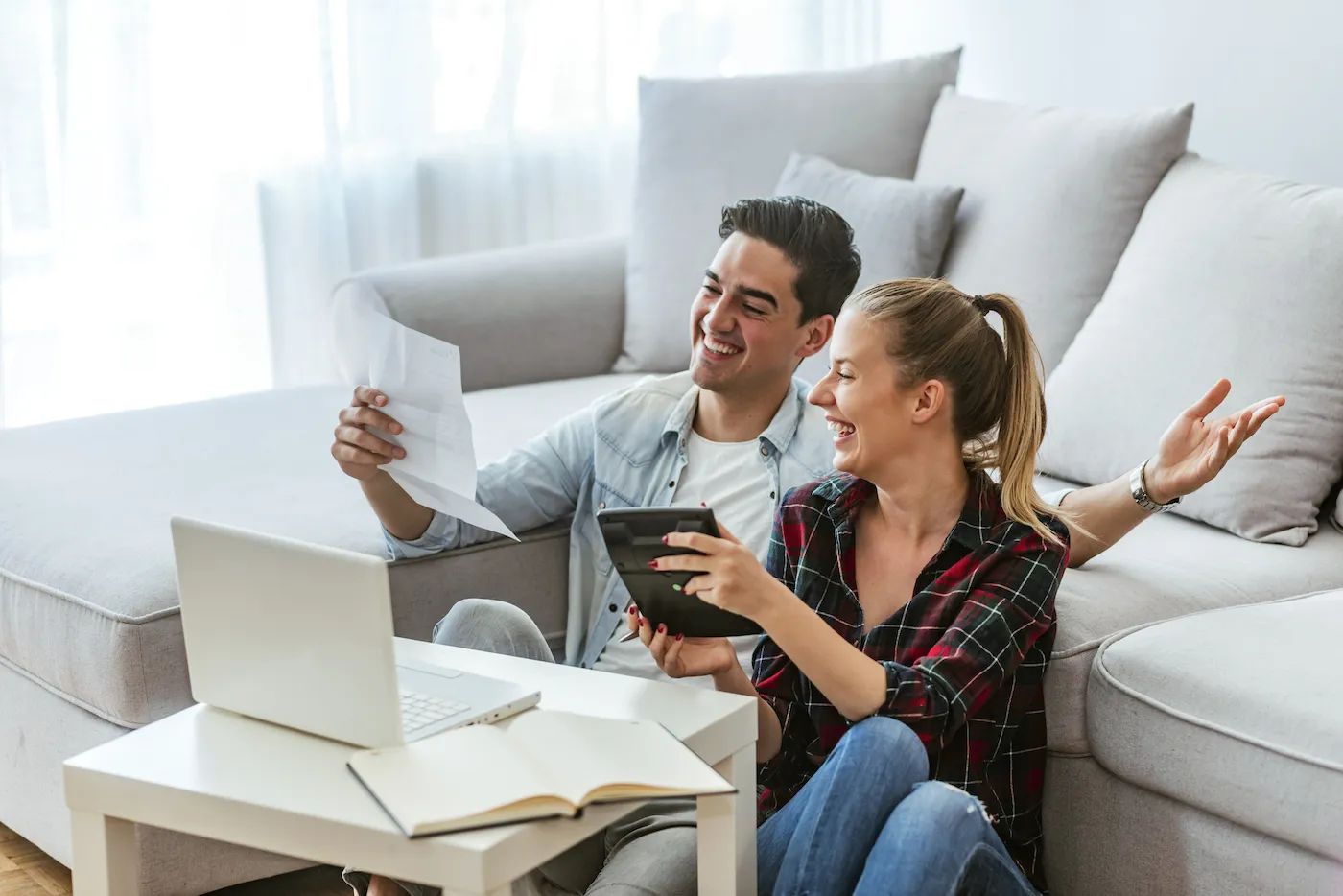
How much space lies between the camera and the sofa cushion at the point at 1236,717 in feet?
4.99

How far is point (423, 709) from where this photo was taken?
1333 millimetres

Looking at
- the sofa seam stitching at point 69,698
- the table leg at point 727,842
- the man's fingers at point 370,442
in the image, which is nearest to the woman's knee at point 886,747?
the table leg at point 727,842

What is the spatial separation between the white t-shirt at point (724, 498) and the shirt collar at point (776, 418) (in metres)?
0.02

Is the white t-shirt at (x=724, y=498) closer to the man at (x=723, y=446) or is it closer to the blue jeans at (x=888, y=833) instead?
the man at (x=723, y=446)

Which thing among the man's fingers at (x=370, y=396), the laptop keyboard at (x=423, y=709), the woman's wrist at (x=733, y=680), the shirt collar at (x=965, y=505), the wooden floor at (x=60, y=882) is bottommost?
the wooden floor at (x=60, y=882)

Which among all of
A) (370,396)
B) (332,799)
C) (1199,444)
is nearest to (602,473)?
(370,396)

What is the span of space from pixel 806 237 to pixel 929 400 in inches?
13.9

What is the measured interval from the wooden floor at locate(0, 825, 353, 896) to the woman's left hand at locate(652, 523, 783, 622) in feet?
2.84

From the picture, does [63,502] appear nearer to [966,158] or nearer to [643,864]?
[643,864]

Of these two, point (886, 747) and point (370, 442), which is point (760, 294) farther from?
point (886, 747)

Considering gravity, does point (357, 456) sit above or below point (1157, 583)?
above

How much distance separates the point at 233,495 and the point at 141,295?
1.14 metres

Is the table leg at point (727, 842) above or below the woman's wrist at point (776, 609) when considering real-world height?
below

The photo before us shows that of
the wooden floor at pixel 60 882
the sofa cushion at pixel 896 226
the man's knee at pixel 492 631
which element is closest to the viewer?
the man's knee at pixel 492 631
